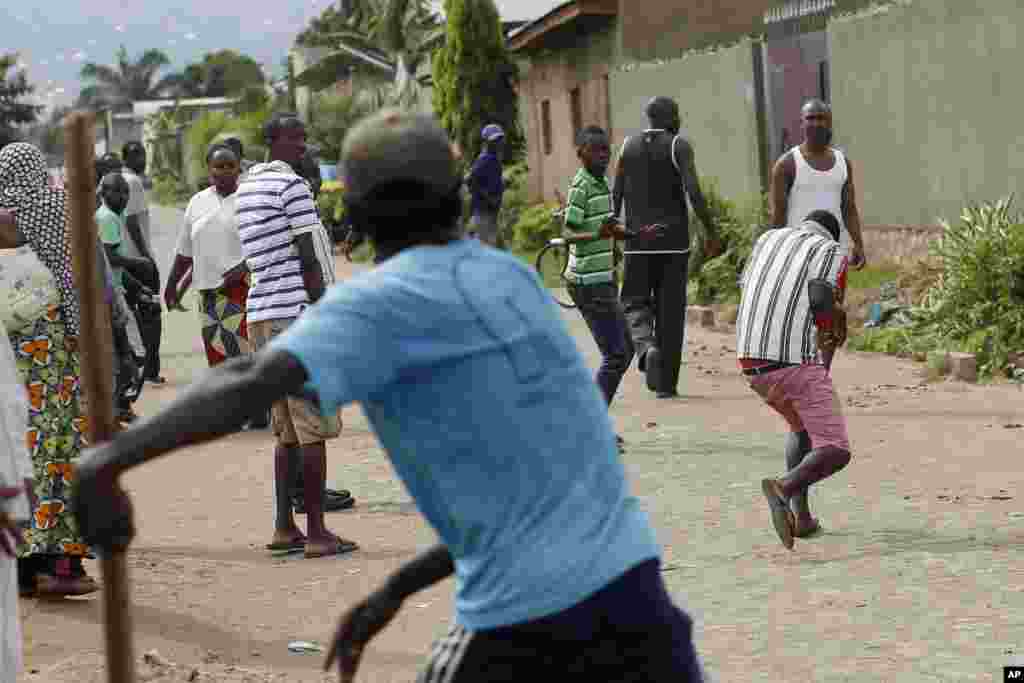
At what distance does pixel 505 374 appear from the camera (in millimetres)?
3119

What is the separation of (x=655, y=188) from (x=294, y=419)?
4.90 metres

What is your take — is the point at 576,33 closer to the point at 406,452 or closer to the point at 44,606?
the point at 44,606

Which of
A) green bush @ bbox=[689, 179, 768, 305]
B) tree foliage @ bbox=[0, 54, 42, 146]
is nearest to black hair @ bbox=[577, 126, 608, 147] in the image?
green bush @ bbox=[689, 179, 768, 305]

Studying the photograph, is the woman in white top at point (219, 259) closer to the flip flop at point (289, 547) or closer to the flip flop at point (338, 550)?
the flip flop at point (289, 547)

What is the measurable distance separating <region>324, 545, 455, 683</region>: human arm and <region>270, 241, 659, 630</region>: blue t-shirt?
1.21 ft

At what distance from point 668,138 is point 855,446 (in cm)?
288

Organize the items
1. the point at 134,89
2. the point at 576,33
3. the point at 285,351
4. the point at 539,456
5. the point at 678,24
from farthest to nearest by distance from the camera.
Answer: the point at 134,89 → the point at 576,33 → the point at 678,24 → the point at 539,456 → the point at 285,351

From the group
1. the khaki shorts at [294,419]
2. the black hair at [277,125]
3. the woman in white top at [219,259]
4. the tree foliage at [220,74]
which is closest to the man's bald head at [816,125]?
the black hair at [277,125]

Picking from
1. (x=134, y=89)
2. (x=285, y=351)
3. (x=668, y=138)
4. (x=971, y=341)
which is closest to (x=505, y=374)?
(x=285, y=351)

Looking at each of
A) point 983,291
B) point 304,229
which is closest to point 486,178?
point 983,291

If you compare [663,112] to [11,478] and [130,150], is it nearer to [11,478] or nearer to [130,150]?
[130,150]

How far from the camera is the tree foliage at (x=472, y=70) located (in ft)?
105

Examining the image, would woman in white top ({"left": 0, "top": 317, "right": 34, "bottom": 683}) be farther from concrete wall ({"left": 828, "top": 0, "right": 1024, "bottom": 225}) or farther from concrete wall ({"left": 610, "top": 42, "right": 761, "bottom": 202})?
concrete wall ({"left": 610, "top": 42, "right": 761, "bottom": 202})

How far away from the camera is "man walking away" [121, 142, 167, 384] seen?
1423cm
